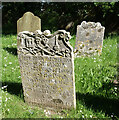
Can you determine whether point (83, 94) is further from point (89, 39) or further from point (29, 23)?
point (89, 39)

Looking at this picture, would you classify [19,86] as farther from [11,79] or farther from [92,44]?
[92,44]

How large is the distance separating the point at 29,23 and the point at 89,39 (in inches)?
107

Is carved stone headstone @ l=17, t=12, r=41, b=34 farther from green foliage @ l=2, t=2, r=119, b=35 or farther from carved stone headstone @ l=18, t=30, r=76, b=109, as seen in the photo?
green foliage @ l=2, t=2, r=119, b=35

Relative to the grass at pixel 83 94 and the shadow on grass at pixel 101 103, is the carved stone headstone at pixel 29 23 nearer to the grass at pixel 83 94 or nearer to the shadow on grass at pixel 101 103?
the grass at pixel 83 94

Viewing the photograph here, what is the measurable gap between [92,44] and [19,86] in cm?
325

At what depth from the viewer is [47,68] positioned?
3061mm

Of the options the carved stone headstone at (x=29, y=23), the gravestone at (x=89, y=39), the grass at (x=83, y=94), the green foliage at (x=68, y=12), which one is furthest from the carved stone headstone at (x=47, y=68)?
the green foliage at (x=68, y=12)

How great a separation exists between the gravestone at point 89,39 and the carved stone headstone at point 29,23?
230cm

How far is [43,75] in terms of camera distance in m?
3.14

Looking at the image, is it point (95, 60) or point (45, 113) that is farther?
point (95, 60)

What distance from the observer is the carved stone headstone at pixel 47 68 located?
113 inches

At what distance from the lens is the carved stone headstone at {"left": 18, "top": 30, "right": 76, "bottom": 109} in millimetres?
2881

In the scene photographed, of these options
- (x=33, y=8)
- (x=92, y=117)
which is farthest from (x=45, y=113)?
(x=33, y=8)

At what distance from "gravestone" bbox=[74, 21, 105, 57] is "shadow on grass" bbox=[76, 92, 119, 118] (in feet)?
9.40
